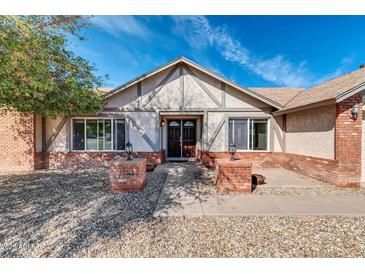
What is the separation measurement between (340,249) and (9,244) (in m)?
5.41

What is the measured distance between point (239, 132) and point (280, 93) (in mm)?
5074

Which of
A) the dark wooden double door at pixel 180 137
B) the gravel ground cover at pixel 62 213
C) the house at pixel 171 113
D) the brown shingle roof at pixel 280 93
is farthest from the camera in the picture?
the dark wooden double door at pixel 180 137

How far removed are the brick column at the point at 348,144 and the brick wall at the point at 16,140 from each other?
13.0m

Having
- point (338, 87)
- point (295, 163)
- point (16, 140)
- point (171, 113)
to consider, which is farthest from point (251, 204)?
point (16, 140)

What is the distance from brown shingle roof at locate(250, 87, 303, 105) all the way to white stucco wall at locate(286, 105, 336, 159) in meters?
2.00

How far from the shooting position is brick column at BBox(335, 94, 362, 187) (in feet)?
20.1

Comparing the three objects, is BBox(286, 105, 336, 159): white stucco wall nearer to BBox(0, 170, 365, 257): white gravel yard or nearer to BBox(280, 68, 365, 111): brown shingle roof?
BBox(280, 68, 365, 111): brown shingle roof

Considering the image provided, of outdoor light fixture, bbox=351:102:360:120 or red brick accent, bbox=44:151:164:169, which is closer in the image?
outdoor light fixture, bbox=351:102:360:120

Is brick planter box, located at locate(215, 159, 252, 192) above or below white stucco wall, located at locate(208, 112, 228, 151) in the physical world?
below

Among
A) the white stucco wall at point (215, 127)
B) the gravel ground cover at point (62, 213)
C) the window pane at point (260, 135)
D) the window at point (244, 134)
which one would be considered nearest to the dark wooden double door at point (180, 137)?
the white stucco wall at point (215, 127)

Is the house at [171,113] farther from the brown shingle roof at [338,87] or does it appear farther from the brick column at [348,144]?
the brick column at [348,144]

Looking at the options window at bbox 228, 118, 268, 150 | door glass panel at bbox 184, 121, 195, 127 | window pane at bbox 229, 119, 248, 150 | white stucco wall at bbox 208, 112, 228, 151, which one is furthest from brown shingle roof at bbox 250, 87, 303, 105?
door glass panel at bbox 184, 121, 195, 127

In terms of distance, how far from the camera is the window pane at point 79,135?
9.62 meters

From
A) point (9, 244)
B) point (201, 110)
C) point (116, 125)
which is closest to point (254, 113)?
point (201, 110)
